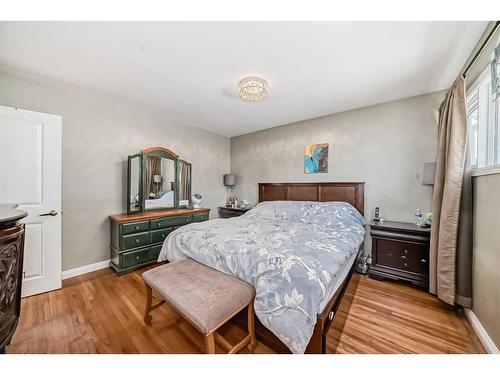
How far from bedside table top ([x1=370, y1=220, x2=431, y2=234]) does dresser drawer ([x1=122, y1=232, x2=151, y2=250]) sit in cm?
312

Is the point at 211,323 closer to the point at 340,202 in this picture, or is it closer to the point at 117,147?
the point at 340,202

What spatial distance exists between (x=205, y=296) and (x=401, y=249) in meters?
2.40

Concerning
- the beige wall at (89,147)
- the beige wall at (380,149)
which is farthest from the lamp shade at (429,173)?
the beige wall at (89,147)

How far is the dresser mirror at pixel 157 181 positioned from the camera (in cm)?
307

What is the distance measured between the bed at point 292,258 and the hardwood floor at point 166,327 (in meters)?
0.29

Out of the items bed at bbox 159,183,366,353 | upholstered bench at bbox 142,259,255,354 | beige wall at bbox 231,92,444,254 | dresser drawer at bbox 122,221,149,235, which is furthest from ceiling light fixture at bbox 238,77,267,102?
dresser drawer at bbox 122,221,149,235

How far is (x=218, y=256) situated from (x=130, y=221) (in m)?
1.68

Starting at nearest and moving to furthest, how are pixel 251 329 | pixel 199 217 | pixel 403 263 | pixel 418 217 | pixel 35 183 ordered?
1. pixel 251 329
2. pixel 35 183
3. pixel 403 263
4. pixel 418 217
5. pixel 199 217

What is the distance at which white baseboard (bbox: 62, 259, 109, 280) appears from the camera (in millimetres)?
2543

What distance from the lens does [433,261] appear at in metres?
2.08

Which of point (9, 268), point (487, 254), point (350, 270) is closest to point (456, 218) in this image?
point (487, 254)

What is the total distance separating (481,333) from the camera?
153cm

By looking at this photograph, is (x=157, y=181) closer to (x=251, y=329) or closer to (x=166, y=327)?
(x=166, y=327)
